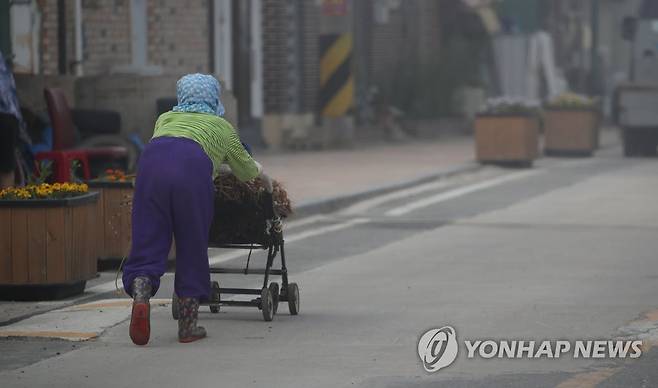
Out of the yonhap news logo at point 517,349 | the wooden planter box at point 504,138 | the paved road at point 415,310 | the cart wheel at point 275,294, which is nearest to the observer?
the paved road at point 415,310

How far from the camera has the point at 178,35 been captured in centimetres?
2567

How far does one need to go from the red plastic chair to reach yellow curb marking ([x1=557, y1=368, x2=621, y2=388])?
9115mm

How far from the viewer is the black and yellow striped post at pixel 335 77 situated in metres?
30.1

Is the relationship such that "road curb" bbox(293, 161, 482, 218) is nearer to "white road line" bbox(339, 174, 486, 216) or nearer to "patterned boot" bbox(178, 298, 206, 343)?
"white road line" bbox(339, 174, 486, 216)

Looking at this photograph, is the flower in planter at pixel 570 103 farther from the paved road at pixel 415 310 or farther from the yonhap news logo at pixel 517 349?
the yonhap news logo at pixel 517 349

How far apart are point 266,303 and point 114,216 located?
10.3 feet

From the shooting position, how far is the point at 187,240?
9.66 m

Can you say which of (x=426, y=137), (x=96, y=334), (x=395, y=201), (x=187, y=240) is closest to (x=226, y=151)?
(x=187, y=240)

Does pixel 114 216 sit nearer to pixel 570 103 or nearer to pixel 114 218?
pixel 114 218

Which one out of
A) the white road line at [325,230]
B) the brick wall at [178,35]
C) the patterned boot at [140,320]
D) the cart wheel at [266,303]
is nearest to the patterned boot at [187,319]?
the patterned boot at [140,320]

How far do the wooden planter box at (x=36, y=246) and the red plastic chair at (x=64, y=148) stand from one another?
5334 millimetres

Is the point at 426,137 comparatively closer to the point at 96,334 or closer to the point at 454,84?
the point at 454,84

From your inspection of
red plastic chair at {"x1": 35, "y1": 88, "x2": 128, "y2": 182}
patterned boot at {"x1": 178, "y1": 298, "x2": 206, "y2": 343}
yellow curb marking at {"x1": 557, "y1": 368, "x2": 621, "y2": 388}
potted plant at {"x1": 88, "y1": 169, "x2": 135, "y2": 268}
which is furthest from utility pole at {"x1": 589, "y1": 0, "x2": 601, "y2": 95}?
yellow curb marking at {"x1": 557, "y1": 368, "x2": 621, "y2": 388}

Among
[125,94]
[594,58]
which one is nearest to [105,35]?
[125,94]
